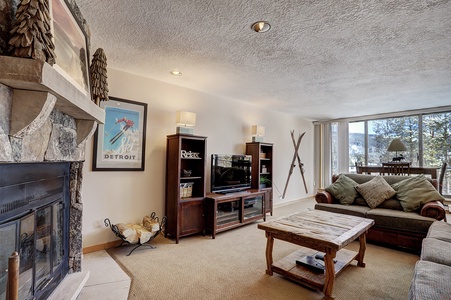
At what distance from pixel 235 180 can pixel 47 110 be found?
3.28 m

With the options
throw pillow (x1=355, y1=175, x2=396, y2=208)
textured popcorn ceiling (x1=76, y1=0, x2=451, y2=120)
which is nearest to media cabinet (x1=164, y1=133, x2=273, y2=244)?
textured popcorn ceiling (x1=76, y1=0, x2=451, y2=120)

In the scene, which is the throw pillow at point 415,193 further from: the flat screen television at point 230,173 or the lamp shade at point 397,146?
the flat screen television at point 230,173

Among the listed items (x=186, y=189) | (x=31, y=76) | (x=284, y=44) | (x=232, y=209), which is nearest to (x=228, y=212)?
(x=232, y=209)

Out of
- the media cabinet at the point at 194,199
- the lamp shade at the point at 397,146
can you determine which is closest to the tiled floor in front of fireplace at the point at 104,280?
the media cabinet at the point at 194,199

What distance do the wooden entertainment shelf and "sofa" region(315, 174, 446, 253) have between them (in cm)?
104

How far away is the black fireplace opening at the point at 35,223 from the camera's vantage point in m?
1.24

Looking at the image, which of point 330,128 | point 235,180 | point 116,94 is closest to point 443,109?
→ point 330,128

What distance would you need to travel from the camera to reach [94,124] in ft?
6.26

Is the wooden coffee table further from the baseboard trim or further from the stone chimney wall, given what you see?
the baseboard trim

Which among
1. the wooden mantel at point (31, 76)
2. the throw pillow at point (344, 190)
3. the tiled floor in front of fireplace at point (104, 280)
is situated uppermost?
the wooden mantel at point (31, 76)

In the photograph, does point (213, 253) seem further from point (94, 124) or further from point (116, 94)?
point (116, 94)

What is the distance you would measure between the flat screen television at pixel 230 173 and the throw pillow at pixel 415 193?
2.33 meters

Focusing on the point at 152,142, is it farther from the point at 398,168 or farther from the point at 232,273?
the point at 398,168

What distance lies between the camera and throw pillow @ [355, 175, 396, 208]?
3461 mm
